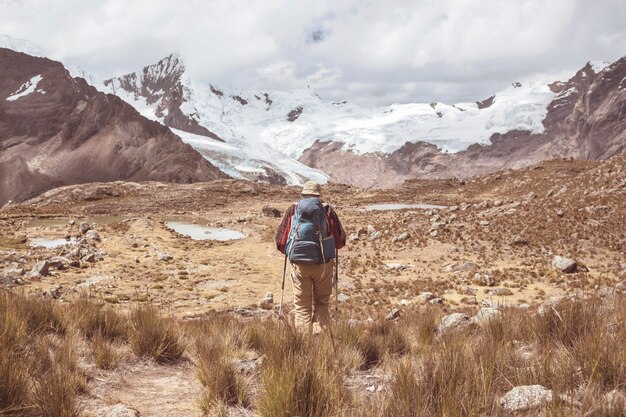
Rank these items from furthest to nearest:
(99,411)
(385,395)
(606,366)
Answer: (99,411), (606,366), (385,395)

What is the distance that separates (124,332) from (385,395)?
4.92 meters

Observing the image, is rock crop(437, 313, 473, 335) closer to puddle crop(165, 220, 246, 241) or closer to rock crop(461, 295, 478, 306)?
rock crop(461, 295, 478, 306)

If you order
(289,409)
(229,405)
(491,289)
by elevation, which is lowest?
(491,289)

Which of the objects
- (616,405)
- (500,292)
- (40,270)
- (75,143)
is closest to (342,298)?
(500,292)

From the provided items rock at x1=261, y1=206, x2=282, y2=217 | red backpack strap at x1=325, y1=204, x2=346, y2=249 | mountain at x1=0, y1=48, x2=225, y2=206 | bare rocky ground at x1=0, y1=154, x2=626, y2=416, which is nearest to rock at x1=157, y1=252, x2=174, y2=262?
bare rocky ground at x1=0, y1=154, x2=626, y2=416

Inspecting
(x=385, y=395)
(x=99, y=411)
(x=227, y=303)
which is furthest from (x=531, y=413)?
(x=227, y=303)

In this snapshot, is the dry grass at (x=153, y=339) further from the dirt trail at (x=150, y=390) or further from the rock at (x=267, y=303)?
the rock at (x=267, y=303)


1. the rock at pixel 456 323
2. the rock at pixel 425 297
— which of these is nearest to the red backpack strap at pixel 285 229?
the rock at pixel 456 323

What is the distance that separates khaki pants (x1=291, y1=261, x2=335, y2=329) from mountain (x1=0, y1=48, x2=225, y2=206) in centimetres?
11434

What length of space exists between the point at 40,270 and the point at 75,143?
12255 centimetres

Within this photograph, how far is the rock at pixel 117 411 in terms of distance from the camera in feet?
14.9

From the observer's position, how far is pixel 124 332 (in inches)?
287

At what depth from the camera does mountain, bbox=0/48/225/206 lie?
384ft

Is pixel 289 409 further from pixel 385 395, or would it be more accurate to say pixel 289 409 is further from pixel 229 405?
pixel 229 405
